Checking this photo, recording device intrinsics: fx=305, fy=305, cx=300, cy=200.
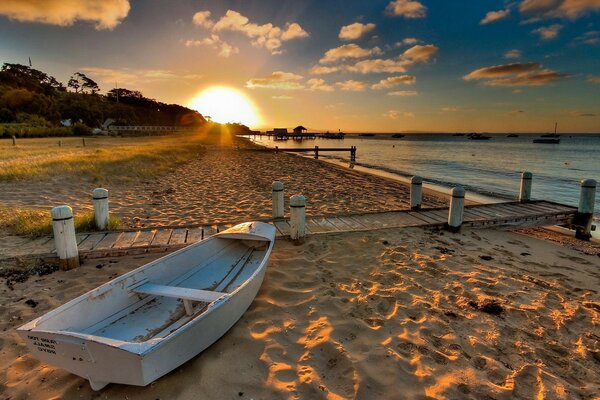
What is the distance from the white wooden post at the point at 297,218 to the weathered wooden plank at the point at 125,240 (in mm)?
2960

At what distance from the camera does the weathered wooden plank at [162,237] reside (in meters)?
5.53

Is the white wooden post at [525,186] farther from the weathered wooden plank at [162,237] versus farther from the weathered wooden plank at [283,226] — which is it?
the weathered wooden plank at [162,237]

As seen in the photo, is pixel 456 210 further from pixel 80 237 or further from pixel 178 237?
pixel 80 237

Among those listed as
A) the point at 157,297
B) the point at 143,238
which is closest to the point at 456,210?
the point at 157,297

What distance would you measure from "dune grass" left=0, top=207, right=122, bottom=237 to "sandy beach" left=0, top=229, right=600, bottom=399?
1556mm

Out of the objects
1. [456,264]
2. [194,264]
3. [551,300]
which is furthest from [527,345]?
[194,264]

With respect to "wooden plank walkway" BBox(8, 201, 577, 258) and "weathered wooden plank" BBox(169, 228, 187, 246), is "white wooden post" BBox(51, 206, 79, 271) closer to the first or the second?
"wooden plank walkway" BBox(8, 201, 577, 258)

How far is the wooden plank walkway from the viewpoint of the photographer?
17.6 ft

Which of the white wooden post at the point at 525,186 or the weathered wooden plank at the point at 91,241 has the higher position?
the white wooden post at the point at 525,186

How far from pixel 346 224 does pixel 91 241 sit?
5074mm

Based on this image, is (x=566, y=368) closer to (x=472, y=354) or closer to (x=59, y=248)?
(x=472, y=354)

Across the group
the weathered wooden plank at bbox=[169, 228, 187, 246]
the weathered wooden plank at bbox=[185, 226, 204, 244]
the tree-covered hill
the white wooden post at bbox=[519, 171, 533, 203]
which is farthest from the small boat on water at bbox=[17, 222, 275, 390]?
the tree-covered hill

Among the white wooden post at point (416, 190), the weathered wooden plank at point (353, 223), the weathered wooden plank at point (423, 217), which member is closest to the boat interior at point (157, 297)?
the weathered wooden plank at point (353, 223)

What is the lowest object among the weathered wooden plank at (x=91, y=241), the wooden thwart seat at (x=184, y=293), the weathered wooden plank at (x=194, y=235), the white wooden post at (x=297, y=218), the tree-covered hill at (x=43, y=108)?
the weathered wooden plank at (x=91, y=241)
